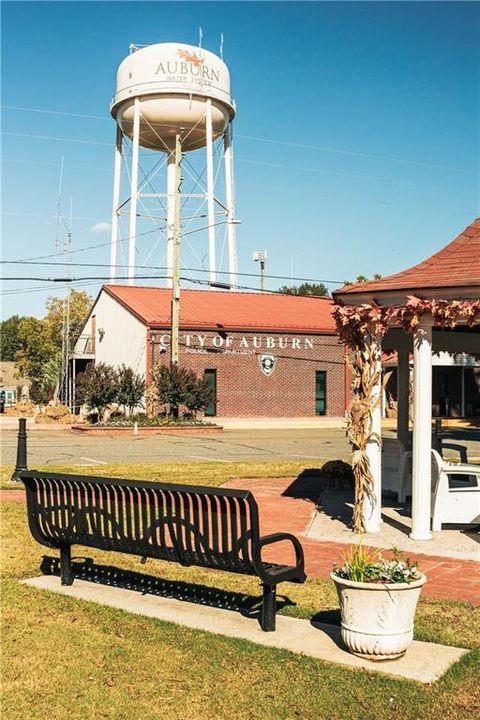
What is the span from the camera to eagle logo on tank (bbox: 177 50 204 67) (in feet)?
140

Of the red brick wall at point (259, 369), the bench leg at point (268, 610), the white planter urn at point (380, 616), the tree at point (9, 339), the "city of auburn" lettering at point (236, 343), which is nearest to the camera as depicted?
the white planter urn at point (380, 616)

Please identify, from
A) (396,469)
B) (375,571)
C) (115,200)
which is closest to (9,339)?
(115,200)

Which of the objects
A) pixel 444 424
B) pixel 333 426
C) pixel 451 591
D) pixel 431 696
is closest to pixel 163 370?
pixel 333 426

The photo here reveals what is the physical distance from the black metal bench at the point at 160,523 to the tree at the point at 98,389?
2687cm

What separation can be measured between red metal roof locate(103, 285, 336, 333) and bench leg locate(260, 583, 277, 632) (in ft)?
108

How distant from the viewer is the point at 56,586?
796 centimetres

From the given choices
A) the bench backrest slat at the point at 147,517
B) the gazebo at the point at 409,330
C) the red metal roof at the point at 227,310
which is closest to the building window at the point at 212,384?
the red metal roof at the point at 227,310

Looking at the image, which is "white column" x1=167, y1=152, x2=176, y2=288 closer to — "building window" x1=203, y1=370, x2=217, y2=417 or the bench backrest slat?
"building window" x1=203, y1=370, x2=217, y2=417

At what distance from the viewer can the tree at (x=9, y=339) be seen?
11125 cm

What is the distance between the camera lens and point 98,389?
115ft

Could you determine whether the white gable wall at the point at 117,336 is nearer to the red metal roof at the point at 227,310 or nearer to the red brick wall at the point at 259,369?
the red metal roof at the point at 227,310

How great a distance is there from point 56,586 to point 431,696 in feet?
13.1

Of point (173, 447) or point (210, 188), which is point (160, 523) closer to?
point (173, 447)

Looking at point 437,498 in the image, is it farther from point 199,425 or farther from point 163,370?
point 163,370
